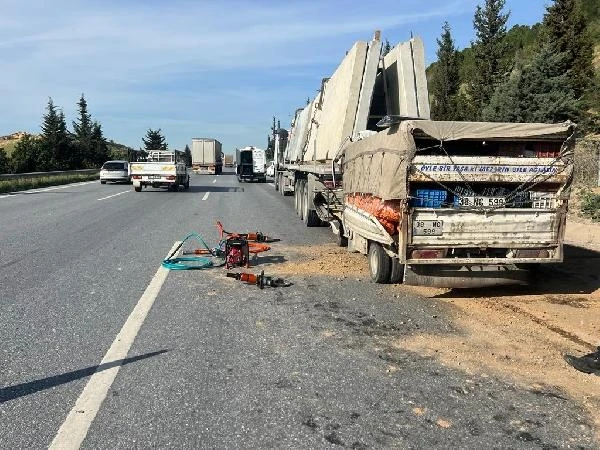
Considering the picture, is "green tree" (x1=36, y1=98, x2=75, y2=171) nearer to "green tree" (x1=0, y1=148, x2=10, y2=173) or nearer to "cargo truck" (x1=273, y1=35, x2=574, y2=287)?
"green tree" (x1=0, y1=148, x2=10, y2=173)

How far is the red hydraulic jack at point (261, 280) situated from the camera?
7.19 m

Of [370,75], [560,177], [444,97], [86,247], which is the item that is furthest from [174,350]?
[444,97]

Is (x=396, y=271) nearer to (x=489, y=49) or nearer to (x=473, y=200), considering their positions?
(x=473, y=200)

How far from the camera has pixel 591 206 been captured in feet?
46.1

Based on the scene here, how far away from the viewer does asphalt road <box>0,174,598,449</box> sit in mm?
3414

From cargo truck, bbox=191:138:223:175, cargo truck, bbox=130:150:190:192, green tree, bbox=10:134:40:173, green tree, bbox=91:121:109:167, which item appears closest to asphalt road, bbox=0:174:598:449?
cargo truck, bbox=130:150:190:192

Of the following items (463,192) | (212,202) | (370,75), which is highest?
(370,75)

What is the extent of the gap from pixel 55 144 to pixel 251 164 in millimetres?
25777

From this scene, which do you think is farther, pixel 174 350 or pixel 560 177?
pixel 560 177

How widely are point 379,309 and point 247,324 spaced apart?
5.16 ft

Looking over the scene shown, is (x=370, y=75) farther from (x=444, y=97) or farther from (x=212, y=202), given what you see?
(x=444, y=97)

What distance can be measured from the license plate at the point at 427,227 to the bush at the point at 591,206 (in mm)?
8818

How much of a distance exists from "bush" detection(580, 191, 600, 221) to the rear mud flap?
8.30 m

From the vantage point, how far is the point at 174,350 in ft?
15.8
